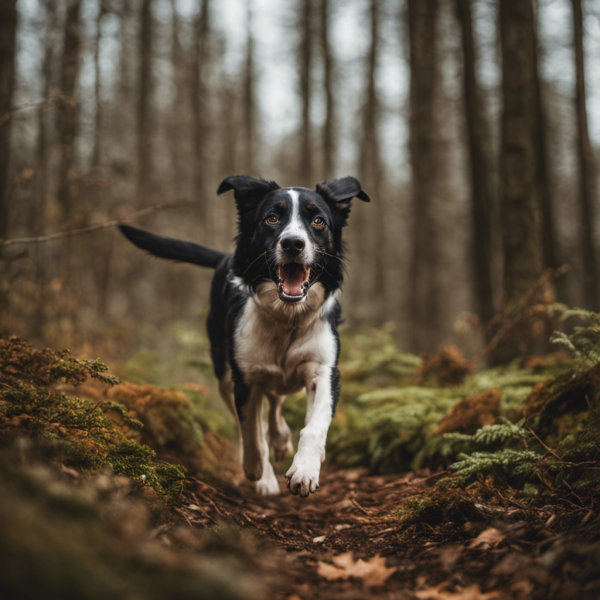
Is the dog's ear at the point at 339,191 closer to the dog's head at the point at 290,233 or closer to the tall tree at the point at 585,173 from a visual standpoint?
the dog's head at the point at 290,233

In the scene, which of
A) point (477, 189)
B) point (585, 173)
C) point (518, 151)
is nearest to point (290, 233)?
point (518, 151)

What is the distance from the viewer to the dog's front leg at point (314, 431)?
3.01 metres

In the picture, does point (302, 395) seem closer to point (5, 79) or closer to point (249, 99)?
point (5, 79)

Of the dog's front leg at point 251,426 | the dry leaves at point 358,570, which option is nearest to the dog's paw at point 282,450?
the dog's front leg at point 251,426

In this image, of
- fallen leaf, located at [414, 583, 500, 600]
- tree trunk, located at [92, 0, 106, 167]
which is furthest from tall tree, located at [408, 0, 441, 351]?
fallen leaf, located at [414, 583, 500, 600]

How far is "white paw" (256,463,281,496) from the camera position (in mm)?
4328

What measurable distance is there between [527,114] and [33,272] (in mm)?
7435

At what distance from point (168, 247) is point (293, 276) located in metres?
1.64

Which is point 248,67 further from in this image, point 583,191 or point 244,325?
point 244,325

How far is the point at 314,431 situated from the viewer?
11.0 feet

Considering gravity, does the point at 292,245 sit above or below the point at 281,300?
above

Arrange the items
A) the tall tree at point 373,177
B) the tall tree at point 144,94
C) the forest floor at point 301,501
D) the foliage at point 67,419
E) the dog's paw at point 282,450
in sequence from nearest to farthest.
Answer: the forest floor at point 301,501 < the foliage at point 67,419 < the dog's paw at point 282,450 < the tall tree at point 144,94 < the tall tree at point 373,177

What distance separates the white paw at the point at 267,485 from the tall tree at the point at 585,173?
9304 mm

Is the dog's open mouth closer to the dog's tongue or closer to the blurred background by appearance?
the dog's tongue
